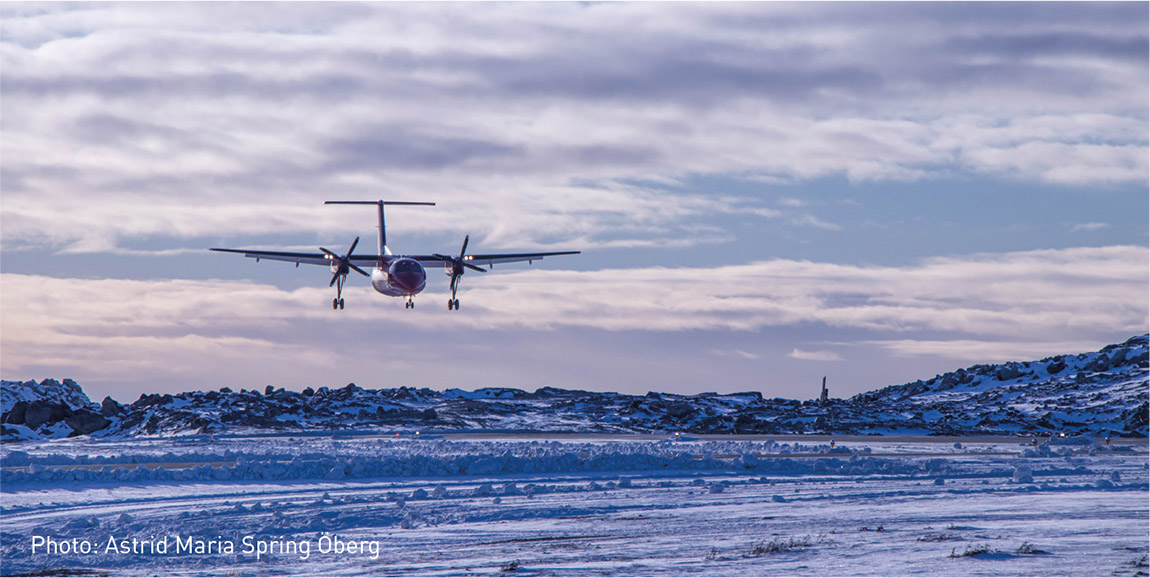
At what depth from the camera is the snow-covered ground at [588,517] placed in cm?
1734

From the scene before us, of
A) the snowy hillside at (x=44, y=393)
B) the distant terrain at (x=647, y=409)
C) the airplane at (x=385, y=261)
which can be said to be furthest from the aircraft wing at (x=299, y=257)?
the snowy hillside at (x=44, y=393)

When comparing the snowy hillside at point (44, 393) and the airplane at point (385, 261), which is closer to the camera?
the airplane at point (385, 261)

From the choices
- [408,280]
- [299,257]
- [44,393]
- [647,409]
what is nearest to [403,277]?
[408,280]

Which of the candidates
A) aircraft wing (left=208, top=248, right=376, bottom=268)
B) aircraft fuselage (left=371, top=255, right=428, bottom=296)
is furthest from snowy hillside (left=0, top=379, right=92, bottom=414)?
aircraft fuselage (left=371, top=255, right=428, bottom=296)

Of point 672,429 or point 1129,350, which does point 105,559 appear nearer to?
point 672,429

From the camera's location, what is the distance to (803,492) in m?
29.7

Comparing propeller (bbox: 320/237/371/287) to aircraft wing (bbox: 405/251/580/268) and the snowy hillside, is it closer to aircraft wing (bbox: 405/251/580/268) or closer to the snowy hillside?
aircraft wing (bbox: 405/251/580/268)

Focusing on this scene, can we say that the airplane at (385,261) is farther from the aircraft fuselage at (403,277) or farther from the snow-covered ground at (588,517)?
the snow-covered ground at (588,517)

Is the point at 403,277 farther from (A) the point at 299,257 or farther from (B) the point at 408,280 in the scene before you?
(A) the point at 299,257

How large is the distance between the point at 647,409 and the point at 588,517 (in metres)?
100

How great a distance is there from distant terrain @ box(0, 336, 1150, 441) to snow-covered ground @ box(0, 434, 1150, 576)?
Result: 53.3 metres

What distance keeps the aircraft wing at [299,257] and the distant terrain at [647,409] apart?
897 inches

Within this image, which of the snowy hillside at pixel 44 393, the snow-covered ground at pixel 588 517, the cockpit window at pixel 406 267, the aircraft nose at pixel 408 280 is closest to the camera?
the snow-covered ground at pixel 588 517

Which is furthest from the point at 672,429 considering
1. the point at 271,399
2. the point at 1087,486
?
the point at 1087,486
